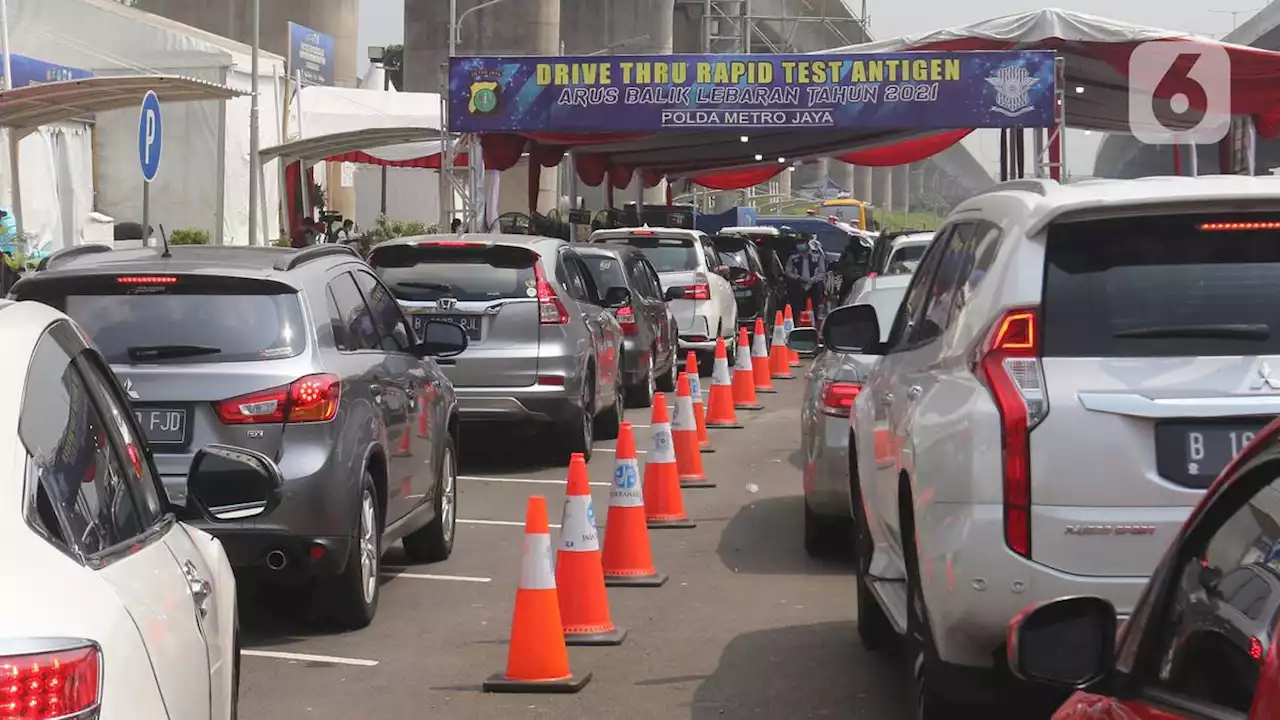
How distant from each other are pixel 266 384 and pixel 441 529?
7.76ft

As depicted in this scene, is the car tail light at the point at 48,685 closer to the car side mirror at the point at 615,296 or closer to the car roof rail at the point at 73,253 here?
the car roof rail at the point at 73,253

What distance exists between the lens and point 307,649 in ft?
27.2

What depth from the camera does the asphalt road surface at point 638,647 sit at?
24.0 feet

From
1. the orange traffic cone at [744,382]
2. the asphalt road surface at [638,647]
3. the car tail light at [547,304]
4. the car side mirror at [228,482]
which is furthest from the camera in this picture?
the orange traffic cone at [744,382]

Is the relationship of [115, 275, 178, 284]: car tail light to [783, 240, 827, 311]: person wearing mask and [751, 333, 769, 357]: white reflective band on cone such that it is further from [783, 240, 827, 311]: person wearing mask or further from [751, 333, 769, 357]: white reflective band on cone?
[783, 240, 827, 311]: person wearing mask

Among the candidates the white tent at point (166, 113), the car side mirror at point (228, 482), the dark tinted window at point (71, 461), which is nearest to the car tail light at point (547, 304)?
the car side mirror at point (228, 482)

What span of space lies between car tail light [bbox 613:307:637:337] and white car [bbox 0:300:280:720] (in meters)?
13.9

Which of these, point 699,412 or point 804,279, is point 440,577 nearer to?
point 699,412

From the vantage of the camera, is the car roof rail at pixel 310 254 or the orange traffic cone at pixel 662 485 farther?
the orange traffic cone at pixel 662 485

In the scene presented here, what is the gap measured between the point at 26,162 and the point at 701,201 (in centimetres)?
5799

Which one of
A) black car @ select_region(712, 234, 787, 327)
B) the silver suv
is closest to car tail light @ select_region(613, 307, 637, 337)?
black car @ select_region(712, 234, 787, 327)

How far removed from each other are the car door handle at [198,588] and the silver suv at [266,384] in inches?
139

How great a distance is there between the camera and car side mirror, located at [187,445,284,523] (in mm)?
4449

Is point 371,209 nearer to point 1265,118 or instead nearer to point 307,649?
point 1265,118
